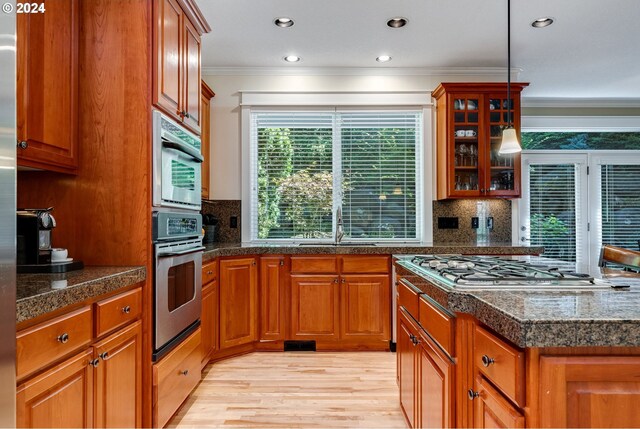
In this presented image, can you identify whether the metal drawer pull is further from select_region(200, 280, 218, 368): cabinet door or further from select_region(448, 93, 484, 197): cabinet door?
select_region(448, 93, 484, 197): cabinet door

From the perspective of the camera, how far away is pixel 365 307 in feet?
11.0

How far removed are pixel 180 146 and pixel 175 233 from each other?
46 cm

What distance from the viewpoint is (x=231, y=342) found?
3.18 meters

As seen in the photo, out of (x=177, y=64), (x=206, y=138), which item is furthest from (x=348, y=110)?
(x=177, y=64)

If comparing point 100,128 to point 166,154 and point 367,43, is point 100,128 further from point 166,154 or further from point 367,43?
point 367,43

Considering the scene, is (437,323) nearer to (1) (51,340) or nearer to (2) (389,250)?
(1) (51,340)

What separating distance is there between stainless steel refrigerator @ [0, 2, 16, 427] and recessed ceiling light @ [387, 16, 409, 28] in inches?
104

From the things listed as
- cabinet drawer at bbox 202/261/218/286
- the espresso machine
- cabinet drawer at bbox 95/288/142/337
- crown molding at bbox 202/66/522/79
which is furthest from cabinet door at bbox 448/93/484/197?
the espresso machine

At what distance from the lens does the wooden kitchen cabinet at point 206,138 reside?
365 centimetres

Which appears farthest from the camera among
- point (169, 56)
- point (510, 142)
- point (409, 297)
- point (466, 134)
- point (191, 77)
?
point (466, 134)

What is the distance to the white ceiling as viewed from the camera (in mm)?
2809

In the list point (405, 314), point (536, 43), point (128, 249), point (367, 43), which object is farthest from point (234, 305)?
point (536, 43)

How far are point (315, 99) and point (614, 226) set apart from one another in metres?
4.03

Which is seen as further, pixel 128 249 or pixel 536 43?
pixel 536 43
